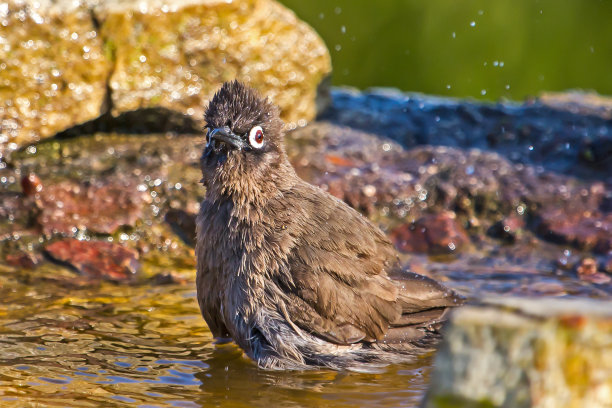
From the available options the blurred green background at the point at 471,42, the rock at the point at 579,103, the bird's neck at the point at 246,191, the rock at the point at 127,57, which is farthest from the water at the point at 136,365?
the blurred green background at the point at 471,42

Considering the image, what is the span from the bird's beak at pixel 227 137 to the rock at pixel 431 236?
193 cm

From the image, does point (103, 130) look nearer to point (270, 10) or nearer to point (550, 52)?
point (270, 10)

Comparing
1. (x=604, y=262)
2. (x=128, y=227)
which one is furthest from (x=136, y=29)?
(x=604, y=262)

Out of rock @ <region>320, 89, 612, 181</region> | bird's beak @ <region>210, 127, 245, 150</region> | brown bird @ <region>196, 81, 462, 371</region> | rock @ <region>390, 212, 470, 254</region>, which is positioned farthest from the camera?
rock @ <region>320, 89, 612, 181</region>

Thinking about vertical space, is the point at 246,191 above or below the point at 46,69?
below

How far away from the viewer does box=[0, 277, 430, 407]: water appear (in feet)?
13.3

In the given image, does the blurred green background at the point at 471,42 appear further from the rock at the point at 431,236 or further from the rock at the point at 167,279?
the rock at the point at 167,279

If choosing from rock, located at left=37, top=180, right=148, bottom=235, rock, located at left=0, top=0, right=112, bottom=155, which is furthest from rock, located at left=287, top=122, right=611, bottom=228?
rock, located at left=0, top=0, right=112, bottom=155

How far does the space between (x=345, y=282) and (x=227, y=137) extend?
1.01 m

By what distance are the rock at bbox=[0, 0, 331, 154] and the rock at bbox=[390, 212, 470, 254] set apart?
169cm

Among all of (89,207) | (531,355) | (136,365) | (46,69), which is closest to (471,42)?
(46,69)

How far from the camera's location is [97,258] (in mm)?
5824

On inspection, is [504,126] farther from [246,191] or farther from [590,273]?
[246,191]

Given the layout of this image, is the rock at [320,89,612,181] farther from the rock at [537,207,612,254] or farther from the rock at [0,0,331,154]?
the rock at [0,0,331,154]
